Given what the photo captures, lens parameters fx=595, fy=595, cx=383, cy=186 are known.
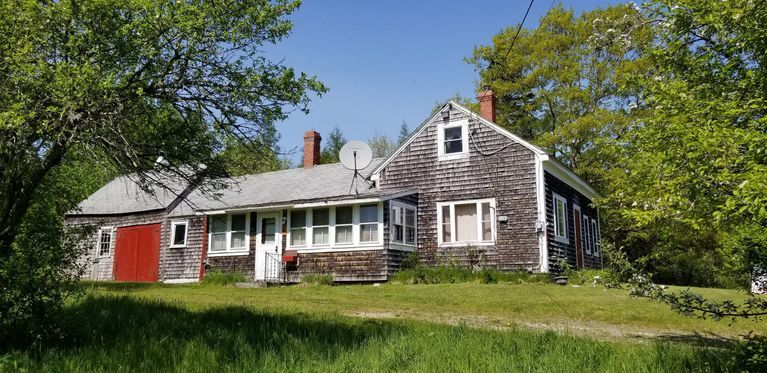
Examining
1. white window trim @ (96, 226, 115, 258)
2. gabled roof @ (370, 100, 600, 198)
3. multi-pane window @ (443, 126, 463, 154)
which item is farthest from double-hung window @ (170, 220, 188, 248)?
multi-pane window @ (443, 126, 463, 154)

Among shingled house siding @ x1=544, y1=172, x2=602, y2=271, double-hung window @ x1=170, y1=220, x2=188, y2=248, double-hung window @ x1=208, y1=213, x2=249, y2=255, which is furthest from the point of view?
double-hung window @ x1=170, y1=220, x2=188, y2=248

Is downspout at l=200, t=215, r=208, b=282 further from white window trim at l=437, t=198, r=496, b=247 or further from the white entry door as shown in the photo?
white window trim at l=437, t=198, r=496, b=247

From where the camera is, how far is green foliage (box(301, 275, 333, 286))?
20328 mm

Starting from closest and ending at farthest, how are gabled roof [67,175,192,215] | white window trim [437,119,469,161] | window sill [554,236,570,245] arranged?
window sill [554,236,570,245] < white window trim [437,119,469,161] < gabled roof [67,175,192,215]

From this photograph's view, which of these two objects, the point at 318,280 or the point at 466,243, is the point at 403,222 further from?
the point at 318,280

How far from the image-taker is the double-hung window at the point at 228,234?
75.6 ft

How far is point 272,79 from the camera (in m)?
8.17

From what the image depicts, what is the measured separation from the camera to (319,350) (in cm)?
702

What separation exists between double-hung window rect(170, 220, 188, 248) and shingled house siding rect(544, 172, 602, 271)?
48.8 ft

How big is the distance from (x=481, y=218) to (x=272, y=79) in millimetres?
13990

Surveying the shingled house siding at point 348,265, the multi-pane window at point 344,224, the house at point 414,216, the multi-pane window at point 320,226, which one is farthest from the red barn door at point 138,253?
the multi-pane window at point 344,224

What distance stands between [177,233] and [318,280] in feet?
27.5

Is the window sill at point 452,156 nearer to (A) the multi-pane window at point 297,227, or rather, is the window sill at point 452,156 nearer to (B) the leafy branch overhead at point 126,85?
(A) the multi-pane window at point 297,227

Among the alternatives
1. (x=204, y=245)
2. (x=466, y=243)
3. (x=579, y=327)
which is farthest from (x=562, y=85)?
(x=579, y=327)
